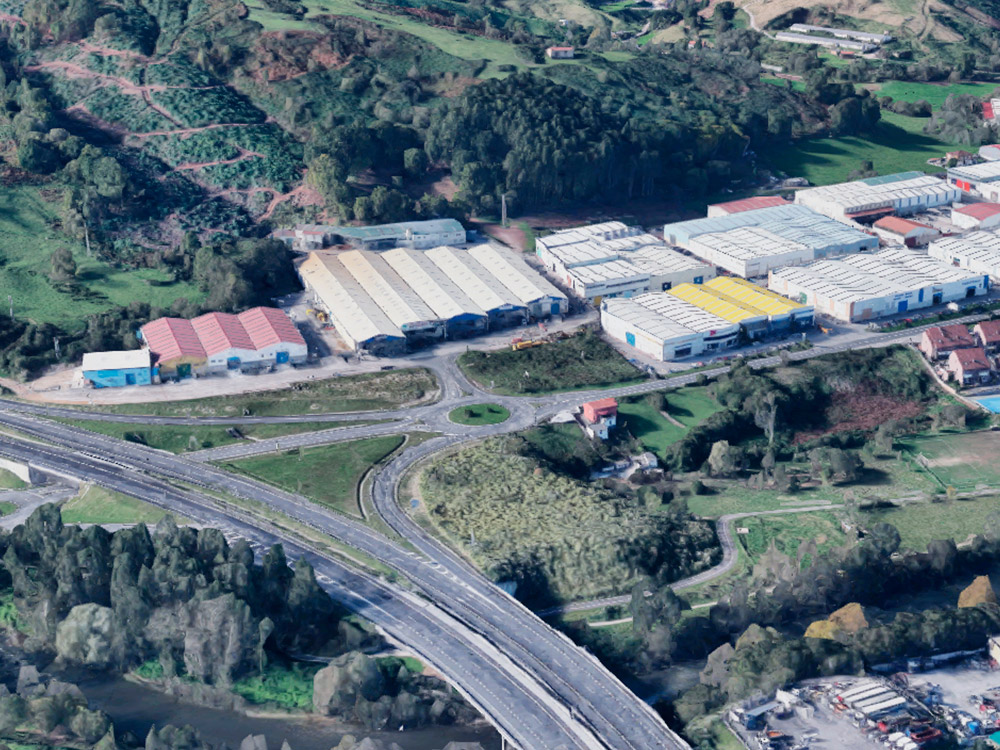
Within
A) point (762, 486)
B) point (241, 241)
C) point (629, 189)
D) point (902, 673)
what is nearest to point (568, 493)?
point (762, 486)

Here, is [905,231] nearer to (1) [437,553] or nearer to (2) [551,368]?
(2) [551,368]

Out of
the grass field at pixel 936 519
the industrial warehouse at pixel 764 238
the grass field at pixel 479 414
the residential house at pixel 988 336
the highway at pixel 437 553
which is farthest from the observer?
the industrial warehouse at pixel 764 238

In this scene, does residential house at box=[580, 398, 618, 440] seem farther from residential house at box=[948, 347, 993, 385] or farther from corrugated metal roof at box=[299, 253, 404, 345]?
residential house at box=[948, 347, 993, 385]

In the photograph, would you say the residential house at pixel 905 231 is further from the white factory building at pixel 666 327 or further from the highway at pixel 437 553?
the white factory building at pixel 666 327

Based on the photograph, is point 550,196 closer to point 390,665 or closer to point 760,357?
point 760,357

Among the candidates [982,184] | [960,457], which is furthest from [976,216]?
[960,457]

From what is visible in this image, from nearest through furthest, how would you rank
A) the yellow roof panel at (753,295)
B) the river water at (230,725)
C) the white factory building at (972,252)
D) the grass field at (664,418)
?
the river water at (230,725)
the grass field at (664,418)
the yellow roof panel at (753,295)
the white factory building at (972,252)

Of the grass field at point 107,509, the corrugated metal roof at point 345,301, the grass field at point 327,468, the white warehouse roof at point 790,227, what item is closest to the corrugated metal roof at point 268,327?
the corrugated metal roof at point 345,301

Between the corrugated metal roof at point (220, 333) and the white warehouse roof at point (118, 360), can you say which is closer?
the white warehouse roof at point (118, 360)
